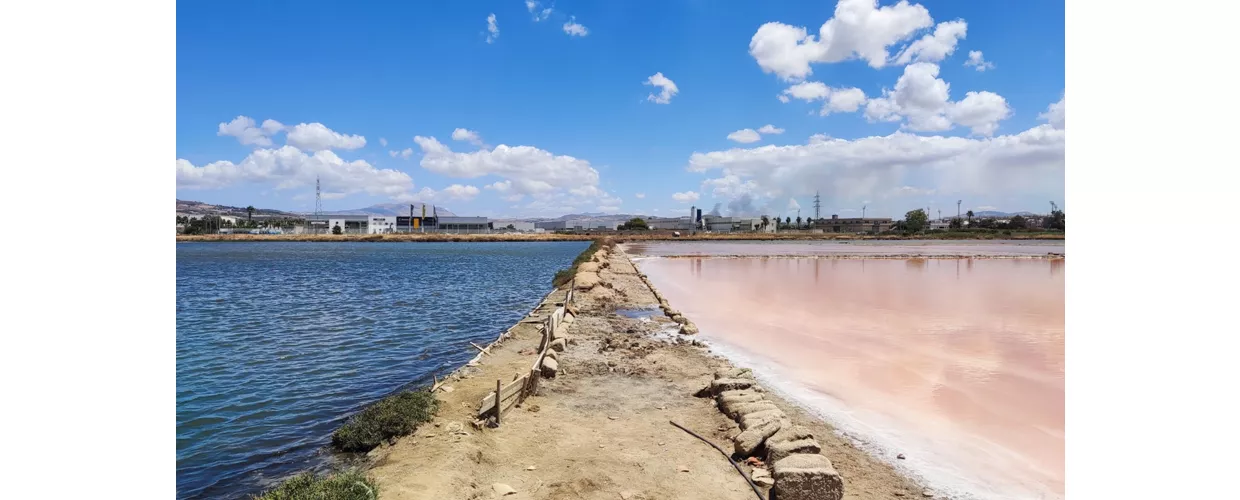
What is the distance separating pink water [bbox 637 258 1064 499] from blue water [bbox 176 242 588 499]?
8530 millimetres

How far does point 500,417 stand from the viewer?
9633mm

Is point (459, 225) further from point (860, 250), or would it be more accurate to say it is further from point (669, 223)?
point (860, 250)

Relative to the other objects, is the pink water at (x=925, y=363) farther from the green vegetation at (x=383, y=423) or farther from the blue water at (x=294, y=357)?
the blue water at (x=294, y=357)

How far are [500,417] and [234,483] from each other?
379 centimetres

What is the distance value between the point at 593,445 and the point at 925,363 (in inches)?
399

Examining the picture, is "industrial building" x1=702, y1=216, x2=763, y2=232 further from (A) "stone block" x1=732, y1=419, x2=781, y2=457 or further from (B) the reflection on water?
(A) "stone block" x1=732, y1=419, x2=781, y2=457

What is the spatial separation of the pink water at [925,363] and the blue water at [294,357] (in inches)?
336

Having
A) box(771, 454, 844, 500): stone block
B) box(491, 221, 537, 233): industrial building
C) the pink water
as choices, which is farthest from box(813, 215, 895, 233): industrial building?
box(771, 454, 844, 500): stone block

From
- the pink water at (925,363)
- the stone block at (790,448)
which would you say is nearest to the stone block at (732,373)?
the pink water at (925,363)

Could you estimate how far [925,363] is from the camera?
1505 centimetres

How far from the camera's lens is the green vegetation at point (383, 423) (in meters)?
9.34

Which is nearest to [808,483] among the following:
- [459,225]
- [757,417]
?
[757,417]
